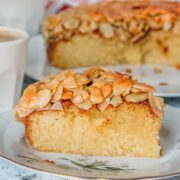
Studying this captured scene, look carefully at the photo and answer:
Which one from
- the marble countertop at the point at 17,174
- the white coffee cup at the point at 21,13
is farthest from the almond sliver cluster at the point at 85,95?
the white coffee cup at the point at 21,13

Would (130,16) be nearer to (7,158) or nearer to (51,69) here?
(51,69)

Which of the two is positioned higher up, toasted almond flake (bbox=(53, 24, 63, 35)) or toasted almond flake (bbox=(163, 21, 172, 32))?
toasted almond flake (bbox=(163, 21, 172, 32))

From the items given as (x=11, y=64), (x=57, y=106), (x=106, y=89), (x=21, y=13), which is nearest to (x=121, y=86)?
(x=106, y=89)

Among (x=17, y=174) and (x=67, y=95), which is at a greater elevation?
(x=67, y=95)

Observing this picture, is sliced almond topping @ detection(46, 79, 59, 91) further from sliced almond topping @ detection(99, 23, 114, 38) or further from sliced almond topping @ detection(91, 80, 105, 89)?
sliced almond topping @ detection(99, 23, 114, 38)

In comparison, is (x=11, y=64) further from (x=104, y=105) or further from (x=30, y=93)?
(x=104, y=105)

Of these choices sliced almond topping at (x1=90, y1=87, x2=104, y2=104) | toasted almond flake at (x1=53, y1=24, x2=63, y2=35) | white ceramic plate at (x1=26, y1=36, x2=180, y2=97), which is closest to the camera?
sliced almond topping at (x1=90, y1=87, x2=104, y2=104)

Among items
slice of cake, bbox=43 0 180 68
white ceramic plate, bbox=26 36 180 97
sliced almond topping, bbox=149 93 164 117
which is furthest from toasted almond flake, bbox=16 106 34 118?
slice of cake, bbox=43 0 180 68
